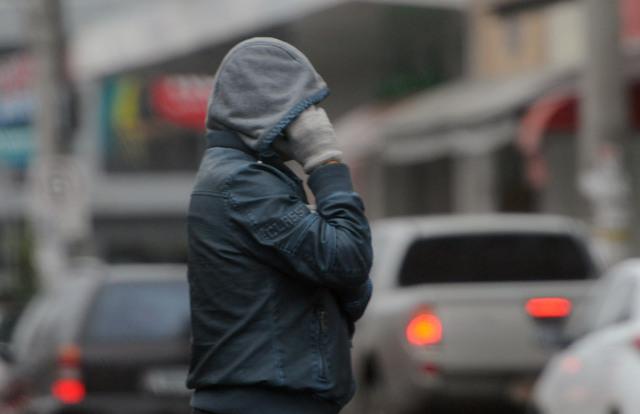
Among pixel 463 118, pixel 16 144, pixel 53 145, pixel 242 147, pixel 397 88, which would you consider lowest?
pixel 16 144

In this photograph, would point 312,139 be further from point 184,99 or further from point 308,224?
point 184,99

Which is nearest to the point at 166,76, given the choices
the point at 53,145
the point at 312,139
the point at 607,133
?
the point at 53,145

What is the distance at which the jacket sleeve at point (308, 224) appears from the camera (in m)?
4.20

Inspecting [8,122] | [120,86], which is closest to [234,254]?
[8,122]

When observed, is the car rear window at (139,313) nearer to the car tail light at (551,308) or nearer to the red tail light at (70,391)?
the red tail light at (70,391)

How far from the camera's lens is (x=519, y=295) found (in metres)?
11.7

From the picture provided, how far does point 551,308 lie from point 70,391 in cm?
315

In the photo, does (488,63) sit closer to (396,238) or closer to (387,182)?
(387,182)

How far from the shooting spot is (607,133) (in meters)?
14.8

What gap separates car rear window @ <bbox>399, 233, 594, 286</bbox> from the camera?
1250 cm

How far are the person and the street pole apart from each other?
1688 centimetres

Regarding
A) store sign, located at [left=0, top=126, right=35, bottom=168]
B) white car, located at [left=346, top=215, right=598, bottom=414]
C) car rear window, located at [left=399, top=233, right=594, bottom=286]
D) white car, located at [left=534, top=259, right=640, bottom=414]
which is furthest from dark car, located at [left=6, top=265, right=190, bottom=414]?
store sign, located at [left=0, top=126, right=35, bottom=168]

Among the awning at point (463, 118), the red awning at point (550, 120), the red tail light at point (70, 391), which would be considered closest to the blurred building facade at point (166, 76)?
the awning at point (463, 118)

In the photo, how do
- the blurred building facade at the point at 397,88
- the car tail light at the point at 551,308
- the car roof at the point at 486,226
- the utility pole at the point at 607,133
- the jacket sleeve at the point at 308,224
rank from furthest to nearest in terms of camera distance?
the blurred building facade at the point at 397,88 < the utility pole at the point at 607,133 < the car roof at the point at 486,226 < the car tail light at the point at 551,308 < the jacket sleeve at the point at 308,224
